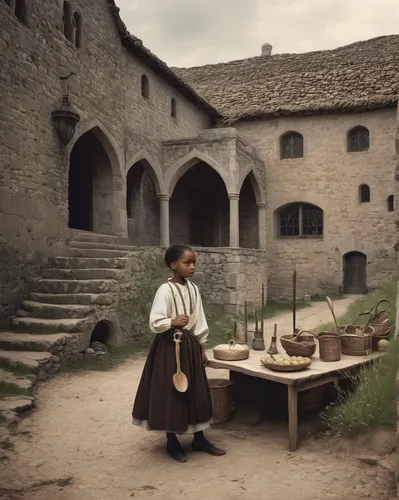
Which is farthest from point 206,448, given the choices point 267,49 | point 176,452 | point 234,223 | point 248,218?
point 267,49

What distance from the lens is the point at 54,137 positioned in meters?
9.30

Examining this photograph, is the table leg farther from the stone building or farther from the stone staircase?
the stone building

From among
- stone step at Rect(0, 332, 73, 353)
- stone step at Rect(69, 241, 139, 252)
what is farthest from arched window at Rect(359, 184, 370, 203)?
stone step at Rect(0, 332, 73, 353)

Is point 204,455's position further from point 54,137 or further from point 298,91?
point 298,91

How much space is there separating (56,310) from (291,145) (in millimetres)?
12069

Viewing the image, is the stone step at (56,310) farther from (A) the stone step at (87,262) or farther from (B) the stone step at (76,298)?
(A) the stone step at (87,262)

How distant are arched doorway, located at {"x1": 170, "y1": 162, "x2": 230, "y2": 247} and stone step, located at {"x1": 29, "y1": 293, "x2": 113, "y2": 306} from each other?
9.47 meters

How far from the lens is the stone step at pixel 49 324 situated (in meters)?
7.13

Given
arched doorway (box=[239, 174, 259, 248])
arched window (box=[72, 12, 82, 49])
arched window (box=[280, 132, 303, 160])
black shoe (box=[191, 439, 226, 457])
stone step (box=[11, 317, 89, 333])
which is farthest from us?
arched doorway (box=[239, 174, 259, 248])

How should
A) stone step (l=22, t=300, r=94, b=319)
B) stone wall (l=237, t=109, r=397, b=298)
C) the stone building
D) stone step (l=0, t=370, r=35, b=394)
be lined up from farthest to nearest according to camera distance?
1. stone wall (l=237, t=109, r=397, b=298)
2. the stone building
3. stone step (l=22, t=300, r=94, b=319)
4. stone step (l=0, t=370, r=35, b=394)

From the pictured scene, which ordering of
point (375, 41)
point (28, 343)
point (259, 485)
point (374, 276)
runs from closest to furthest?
point (259, 485) < point (28, 343) < point (374, 276) < point (375, 41)

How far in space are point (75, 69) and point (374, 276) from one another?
438 inches

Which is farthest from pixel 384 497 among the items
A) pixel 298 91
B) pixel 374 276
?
pixel 298 91

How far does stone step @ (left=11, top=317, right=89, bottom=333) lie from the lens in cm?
713
